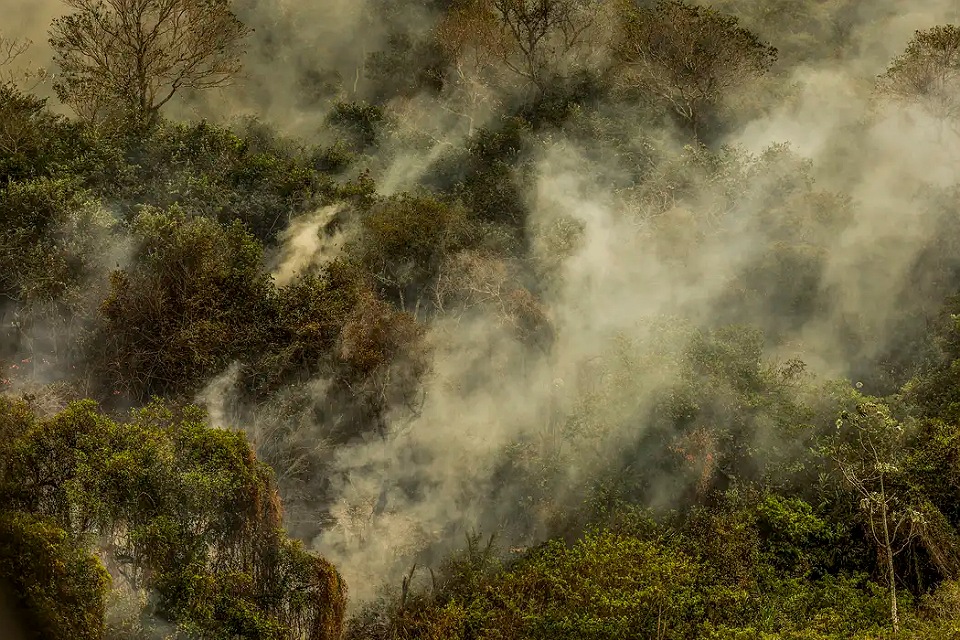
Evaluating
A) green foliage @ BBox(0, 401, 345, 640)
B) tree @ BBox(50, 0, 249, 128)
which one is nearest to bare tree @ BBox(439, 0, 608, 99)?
tree @ BBox(50, 0, 249, 128)

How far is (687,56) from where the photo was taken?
29750 millimetres

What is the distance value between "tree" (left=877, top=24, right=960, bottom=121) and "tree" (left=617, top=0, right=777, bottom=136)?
367 centimetres

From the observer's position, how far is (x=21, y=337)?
2361 cm

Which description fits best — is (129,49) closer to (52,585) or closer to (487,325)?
(487,325)

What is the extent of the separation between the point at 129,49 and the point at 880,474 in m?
21.0

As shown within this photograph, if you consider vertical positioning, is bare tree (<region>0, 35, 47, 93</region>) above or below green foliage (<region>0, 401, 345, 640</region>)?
above

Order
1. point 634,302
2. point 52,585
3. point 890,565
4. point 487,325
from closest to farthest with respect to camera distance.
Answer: point 52,585 → point 890,565 → point 487,325 → point 634,302

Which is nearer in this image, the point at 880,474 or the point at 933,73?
the point at 880,474

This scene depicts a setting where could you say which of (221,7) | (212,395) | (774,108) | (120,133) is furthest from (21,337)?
(774,108)

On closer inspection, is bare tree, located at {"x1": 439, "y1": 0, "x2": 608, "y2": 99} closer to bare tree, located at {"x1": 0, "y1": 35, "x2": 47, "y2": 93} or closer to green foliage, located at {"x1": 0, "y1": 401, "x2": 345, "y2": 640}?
bare tree, located at {"x1": 0, "y1": 35, "x2": 47, "y2": 93}

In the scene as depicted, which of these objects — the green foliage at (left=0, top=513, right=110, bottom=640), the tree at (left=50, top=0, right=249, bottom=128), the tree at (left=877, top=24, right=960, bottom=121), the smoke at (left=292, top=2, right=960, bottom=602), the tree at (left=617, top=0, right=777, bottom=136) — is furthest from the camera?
the tree at (left=617, top=0, right=777, bottom=136)

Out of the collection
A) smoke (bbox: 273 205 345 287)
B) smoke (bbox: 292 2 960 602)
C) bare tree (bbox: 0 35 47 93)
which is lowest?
smoke (bbox: 292 2 960 602)

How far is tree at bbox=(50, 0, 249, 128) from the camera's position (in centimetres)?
2786

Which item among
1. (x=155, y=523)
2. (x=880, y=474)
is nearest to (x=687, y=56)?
(x=880, y=474)
